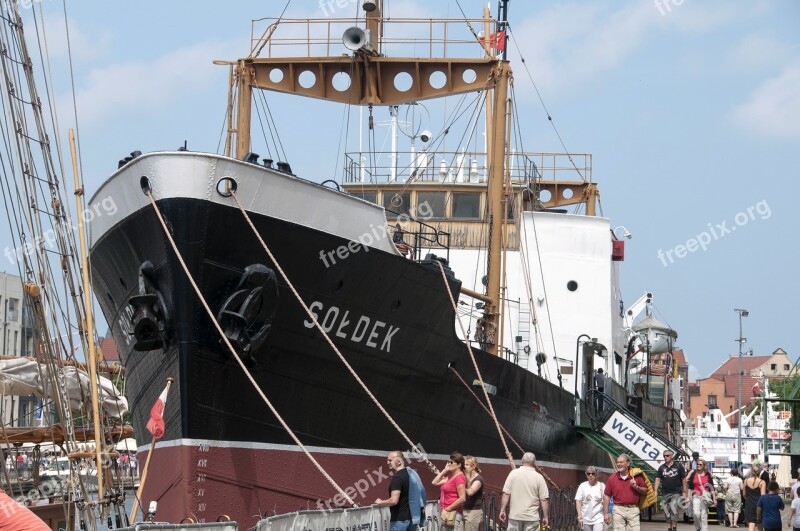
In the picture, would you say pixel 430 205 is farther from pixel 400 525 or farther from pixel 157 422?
pixel 400 525

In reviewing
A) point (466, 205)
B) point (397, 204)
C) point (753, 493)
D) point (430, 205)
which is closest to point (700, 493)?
point (753, 493)

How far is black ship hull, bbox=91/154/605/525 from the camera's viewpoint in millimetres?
14000

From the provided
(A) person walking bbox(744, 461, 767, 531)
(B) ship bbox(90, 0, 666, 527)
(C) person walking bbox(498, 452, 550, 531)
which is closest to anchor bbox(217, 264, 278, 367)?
(B) ship bbox(90, 0, 666, 527)

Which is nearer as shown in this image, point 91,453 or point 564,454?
point 91,453

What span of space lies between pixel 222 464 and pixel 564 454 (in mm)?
9825

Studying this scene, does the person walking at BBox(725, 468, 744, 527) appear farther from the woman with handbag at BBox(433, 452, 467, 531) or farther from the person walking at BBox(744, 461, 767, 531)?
the woman with handbag at BBox(433, 452, 467, 531)

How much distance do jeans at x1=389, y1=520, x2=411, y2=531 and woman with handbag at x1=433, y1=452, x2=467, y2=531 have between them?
0.97 meters

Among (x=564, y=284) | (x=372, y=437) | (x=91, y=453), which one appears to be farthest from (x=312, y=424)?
(x=564, y=284)

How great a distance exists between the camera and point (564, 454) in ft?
73.2

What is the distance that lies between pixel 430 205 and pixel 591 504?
11.0 meters

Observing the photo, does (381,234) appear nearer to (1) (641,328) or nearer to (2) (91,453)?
(2) (91,453)

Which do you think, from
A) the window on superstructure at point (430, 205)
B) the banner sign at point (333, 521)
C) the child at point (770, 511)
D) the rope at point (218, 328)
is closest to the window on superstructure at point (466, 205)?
the window on superstructure at point (430, 205)

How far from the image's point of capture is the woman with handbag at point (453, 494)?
1271cm

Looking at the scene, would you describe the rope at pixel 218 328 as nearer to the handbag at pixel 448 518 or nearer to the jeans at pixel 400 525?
the handbag at pixel 448 518
